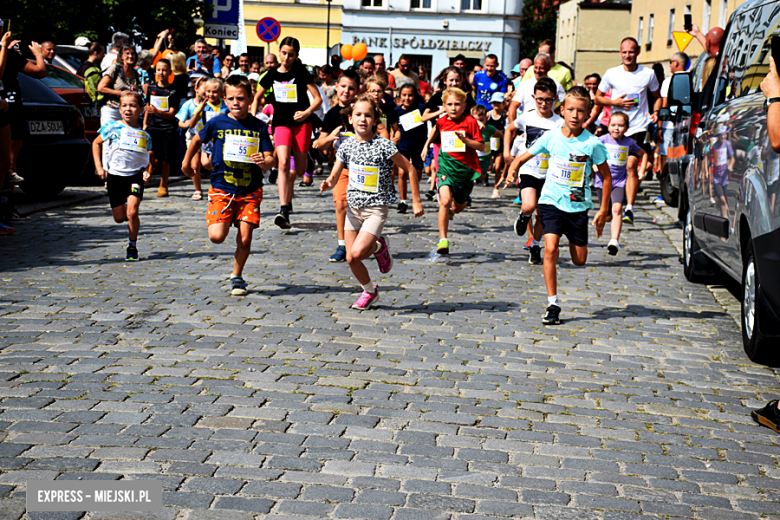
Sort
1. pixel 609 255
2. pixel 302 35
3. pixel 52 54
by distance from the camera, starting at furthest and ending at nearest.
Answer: pixel 302 35
pixel 52 54
pixel 609 255

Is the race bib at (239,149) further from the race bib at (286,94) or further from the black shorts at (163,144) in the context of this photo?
the black shorts at (163,144)

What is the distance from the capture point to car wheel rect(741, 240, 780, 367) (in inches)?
249

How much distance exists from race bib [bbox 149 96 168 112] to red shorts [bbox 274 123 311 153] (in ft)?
12.6

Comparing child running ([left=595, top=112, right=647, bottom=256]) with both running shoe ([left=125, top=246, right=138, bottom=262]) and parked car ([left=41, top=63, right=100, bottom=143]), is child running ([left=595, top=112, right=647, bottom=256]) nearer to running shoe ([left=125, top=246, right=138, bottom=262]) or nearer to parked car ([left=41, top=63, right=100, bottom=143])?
running shoe ([left=125, top=246, right=138, bottom=262])

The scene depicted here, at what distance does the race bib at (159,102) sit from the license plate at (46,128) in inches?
102

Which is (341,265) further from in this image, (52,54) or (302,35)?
(302,35)

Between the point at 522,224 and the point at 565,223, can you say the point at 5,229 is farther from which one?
the point at 565,223

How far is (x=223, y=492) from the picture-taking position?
163 inches

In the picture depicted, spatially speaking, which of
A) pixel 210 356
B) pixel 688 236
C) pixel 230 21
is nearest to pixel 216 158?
pixel 210 356

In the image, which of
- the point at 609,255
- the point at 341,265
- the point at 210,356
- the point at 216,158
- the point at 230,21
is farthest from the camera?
the point at 230,21

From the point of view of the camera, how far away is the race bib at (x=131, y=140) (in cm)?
1019

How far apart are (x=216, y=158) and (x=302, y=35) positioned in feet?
170

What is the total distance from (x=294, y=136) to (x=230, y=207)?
431 cm

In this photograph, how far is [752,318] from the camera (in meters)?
6.65
